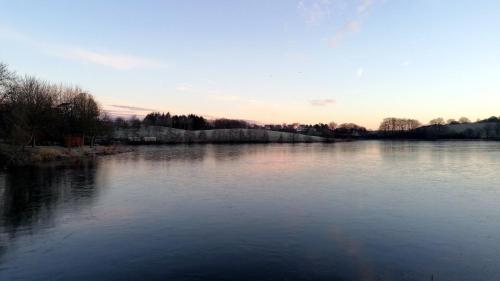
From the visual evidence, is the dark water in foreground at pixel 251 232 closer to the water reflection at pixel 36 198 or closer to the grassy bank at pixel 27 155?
the water reflection at pixel 36 198

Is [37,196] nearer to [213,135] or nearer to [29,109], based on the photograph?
[29,109]

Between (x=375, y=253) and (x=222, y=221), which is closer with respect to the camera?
(x=375, y=253)

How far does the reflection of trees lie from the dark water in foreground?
0.07 m

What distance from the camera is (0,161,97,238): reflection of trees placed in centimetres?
1333

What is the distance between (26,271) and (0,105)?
4202 cm

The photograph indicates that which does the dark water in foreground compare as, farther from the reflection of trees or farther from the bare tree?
the bare tree

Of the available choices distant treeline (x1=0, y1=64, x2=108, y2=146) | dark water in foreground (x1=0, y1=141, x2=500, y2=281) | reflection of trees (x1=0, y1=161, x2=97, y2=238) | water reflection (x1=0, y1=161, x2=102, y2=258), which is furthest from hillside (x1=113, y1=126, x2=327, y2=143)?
dark water in foreground (x1=0, y1=141, x2=500, y2=281)

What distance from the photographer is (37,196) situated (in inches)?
725

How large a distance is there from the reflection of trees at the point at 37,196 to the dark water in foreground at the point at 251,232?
0.24ft

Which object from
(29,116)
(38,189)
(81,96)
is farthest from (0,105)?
(38,189)

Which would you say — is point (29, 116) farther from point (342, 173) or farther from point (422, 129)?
point (422, 129)

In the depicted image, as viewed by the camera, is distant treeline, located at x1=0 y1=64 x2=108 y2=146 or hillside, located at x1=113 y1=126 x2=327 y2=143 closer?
distant treeline, located at x1=0 y1=64 x2=108 y2=146

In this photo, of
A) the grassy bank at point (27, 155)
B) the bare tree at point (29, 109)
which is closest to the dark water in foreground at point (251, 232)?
the grassy bank at point (27, 155)

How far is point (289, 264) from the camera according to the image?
9.05 m
